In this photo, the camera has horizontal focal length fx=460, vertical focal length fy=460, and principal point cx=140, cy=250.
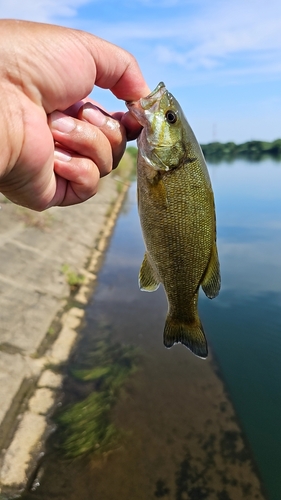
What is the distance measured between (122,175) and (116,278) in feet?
71.2

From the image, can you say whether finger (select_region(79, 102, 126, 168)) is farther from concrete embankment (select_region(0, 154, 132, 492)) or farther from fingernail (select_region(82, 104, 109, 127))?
concrete embankment (select_region(0, 154, 132, 492))

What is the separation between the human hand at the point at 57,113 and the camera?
2418 mm

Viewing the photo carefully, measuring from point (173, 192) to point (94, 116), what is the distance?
2.38 ft

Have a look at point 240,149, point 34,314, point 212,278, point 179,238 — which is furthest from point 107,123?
point 240,149

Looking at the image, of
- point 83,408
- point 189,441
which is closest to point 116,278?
point 83,408

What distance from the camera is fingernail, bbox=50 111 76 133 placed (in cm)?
279

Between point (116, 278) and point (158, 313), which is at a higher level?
point (116, 278)

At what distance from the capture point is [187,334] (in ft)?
10.6

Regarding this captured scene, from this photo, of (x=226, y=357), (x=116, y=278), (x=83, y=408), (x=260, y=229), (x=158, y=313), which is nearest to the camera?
(x=83, y=408)

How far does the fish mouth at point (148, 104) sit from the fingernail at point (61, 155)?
1.67 ft

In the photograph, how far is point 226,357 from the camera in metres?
8.88

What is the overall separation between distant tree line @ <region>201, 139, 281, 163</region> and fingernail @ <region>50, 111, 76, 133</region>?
84.8 metres

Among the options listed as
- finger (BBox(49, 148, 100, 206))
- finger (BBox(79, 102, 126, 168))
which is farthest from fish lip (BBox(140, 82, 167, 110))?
finger (BBox(49, 148, 100, 206))

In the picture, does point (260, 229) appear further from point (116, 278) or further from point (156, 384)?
point (156, 384)
